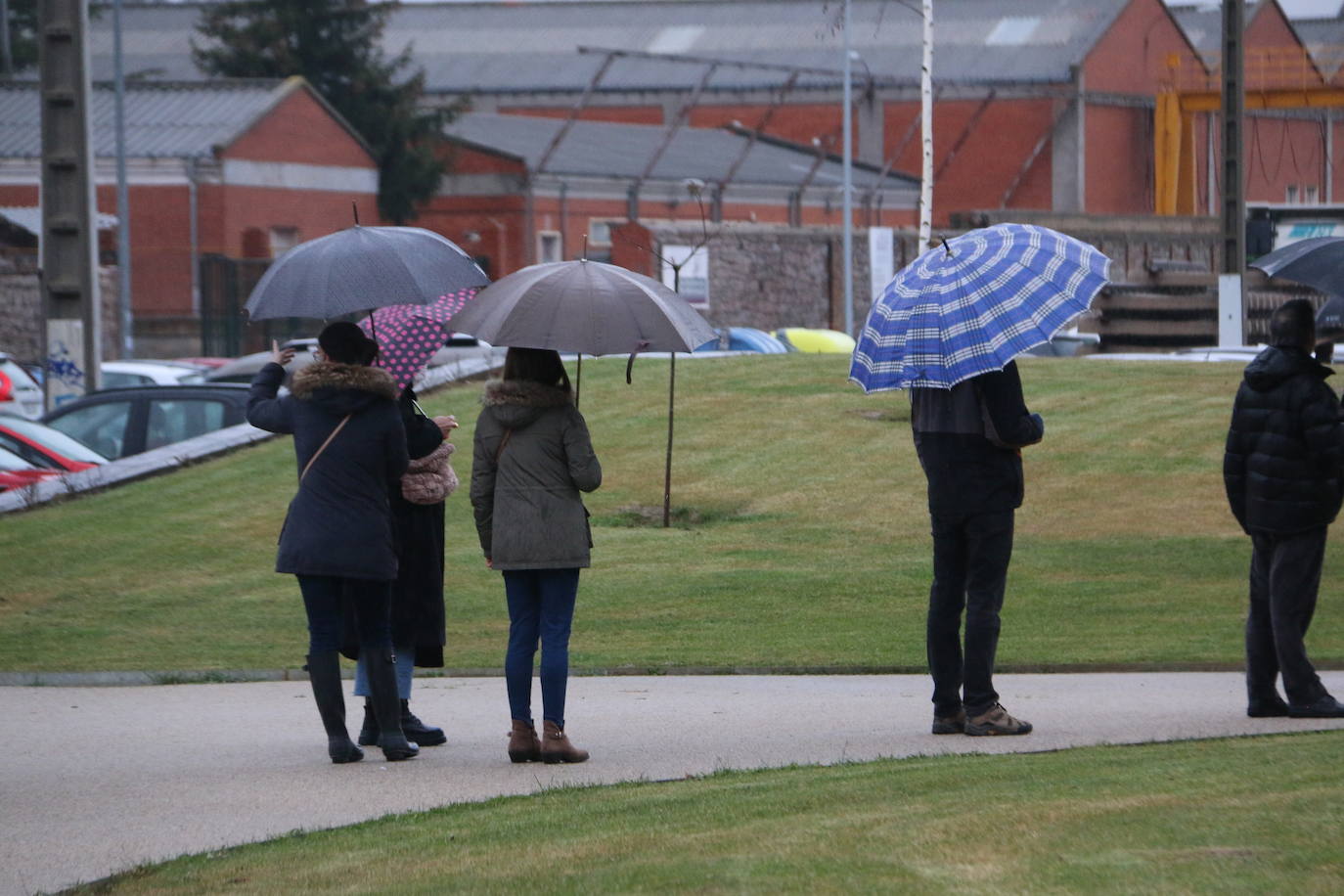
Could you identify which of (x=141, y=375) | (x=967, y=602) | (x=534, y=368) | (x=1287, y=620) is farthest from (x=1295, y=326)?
(x=141, y=375)

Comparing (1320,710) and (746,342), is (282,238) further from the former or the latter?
(1320,710)

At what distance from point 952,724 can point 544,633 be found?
1778 mm

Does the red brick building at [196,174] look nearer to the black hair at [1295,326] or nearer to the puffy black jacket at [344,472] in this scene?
the puffy black jacket at [344,472]

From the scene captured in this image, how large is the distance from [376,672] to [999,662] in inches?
154

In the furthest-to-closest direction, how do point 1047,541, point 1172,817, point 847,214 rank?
point 847,214 → point 1047,541 → point 1172,817

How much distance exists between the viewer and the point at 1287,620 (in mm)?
8703

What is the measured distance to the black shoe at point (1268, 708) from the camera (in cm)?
875

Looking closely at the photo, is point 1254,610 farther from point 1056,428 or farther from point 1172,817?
point 1056,428

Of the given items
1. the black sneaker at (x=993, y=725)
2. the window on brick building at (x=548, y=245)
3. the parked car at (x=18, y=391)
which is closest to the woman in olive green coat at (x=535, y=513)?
the black sneaker at (x=993, y=725)

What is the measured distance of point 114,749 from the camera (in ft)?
27.3

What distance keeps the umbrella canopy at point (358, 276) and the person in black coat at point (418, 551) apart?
558 mm

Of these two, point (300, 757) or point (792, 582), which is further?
point (792, 582)

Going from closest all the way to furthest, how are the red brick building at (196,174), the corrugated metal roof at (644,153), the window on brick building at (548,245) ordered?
1. the red brick building at (196,174)
2. the window on brick building at (548,245)
3. the corrugated metal roof at (644,153)

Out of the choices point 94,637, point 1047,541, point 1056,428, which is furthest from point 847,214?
point 94,637
